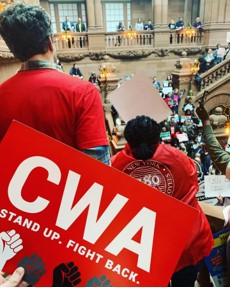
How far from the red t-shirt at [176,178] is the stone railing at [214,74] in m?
10.7

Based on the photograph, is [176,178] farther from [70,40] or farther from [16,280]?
[70,40]

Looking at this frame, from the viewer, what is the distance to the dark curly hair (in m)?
1.17

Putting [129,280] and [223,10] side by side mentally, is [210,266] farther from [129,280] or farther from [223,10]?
[223,10]

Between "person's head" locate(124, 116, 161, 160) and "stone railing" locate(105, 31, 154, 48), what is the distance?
15.5m

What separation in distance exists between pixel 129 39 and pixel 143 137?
630 inches

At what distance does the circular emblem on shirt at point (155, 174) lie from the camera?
5.78ft

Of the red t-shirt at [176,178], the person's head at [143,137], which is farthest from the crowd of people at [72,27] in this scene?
the red t-shirt at [176,178]

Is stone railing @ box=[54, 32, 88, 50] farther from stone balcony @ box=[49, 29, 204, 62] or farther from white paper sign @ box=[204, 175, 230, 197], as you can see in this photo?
white paper sign @ box=[204, 175, 230, 197]

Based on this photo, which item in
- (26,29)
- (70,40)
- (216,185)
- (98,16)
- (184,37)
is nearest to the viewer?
(26,29)

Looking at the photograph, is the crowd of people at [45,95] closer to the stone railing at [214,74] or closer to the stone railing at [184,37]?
the stone railing at [214,74]

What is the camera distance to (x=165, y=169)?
1755mm

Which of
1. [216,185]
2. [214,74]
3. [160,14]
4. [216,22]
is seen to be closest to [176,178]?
[216,185]

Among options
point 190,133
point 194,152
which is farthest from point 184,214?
point 190,133

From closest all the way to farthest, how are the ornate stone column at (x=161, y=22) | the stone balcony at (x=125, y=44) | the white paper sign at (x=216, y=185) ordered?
the white paper sign at (x=216, y=185), the stone balcony at (x=125, y=44), the ornate stone column at (x=161, y=22)
